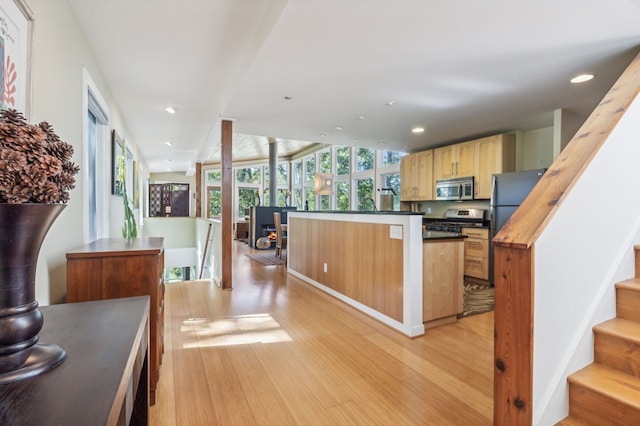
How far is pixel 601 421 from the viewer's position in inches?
51.7

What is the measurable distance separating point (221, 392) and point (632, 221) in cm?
268

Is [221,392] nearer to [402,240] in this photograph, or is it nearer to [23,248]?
[23,248]

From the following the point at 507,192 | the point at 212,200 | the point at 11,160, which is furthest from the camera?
the point at 212,200

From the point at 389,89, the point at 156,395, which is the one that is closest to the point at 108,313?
the point at 156,395

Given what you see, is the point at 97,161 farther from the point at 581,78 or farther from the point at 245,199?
the point at 245,199

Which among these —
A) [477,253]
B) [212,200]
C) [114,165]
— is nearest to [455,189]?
[477,253]

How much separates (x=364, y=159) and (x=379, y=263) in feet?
18.9

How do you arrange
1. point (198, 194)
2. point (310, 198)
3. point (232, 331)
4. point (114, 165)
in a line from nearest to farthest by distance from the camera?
1. point (232, 331)
2. point (114, 165)
3. point (198, 194)
4. point (310, 198)

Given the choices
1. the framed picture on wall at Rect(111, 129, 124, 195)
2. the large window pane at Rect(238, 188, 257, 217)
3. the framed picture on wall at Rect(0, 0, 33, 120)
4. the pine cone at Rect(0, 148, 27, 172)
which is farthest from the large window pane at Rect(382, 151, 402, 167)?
the pine cone at Rect(0, 148, 27, 172)

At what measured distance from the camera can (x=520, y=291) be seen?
1.23m

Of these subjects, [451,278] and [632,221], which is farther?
[451,278]

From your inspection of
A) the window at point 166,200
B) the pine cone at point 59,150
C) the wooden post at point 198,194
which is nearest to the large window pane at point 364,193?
the wooden post at point 198,194

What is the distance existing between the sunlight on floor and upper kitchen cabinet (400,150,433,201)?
408 cm

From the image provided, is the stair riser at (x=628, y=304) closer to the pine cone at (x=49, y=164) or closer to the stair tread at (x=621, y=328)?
the stair tread at (x=621, y=328)
